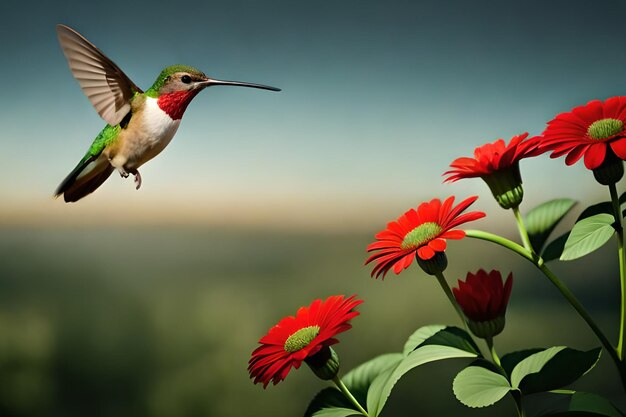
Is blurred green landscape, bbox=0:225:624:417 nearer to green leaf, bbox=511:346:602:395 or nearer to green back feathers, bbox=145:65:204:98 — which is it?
green back feathers, bbox=145:65:204:98

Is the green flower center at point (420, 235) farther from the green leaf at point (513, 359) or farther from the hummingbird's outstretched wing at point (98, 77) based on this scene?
the hummingbird's outstretched wing at point (98, 77)

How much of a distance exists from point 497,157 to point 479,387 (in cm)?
18

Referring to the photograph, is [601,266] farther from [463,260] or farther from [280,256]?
[280,256]

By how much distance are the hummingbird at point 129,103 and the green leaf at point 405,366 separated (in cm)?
33

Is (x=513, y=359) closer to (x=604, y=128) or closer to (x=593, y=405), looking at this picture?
(x=593, y=405)

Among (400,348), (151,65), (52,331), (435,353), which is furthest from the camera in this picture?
(400,348)

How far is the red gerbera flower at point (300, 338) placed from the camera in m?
0.48

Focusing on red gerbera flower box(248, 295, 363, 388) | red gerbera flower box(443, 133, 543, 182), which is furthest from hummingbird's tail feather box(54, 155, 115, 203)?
Result: red gerbera flower box(443, 133, 543, 182)

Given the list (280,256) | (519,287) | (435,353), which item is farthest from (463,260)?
(435,353)

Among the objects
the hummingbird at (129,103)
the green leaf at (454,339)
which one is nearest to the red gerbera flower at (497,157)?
the green leaf at (454,339)

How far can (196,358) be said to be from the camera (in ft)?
4.04

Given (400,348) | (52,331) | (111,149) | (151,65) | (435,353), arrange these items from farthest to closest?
(400,348) < (52,331) < (151,65) < (111,149) < (435,353)

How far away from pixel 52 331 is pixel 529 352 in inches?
36.9

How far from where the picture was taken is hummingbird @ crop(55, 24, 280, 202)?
0.67 meters
